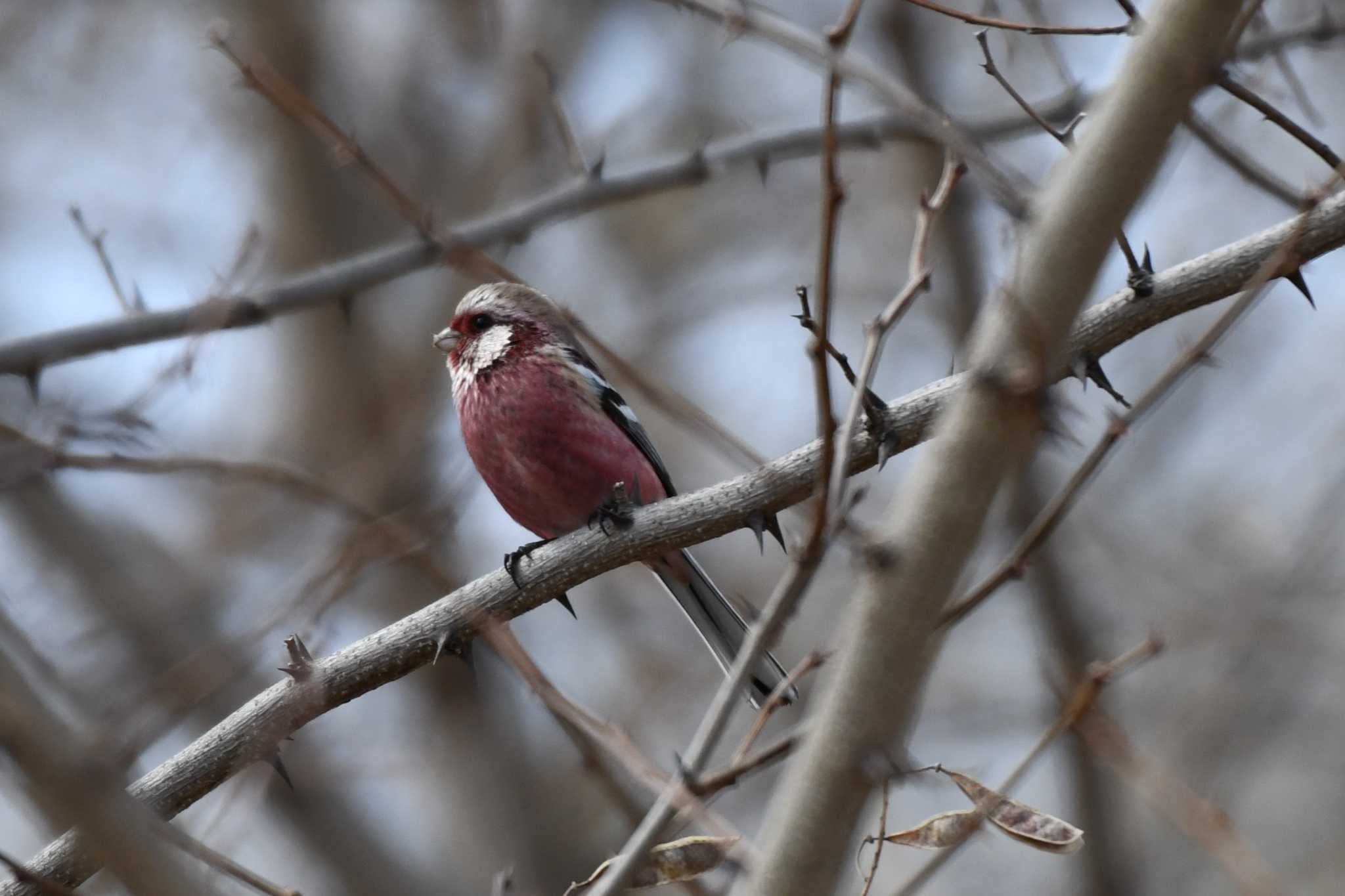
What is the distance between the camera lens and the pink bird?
5664mm

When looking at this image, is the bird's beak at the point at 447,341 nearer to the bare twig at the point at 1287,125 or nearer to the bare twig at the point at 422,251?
the bare twig at the point at 422,251

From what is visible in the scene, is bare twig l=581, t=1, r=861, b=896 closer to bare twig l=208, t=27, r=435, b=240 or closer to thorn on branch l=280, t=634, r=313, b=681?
thorn on branch l=280, t=634, r=313, b=681

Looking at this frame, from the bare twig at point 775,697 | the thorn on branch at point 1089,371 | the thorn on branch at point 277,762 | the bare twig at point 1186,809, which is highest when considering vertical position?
the thorn on branch at point 277,762

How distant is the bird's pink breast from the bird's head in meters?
0.15

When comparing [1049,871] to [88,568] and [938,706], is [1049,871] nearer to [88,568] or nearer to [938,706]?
[938,706]

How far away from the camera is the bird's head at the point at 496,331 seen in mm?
6336

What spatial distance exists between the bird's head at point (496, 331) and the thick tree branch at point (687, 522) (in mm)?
2526

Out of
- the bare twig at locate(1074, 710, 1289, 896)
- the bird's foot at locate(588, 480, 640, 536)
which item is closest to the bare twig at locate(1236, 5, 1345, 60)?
the bird's foot at locate(588, 480, 640, 536)

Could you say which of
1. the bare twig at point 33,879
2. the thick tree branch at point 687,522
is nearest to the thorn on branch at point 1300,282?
the thick tree branch at point 687,522

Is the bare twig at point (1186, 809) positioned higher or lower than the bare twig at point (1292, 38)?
lower

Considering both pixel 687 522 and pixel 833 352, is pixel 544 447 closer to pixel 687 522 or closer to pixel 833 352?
pixel 687 522

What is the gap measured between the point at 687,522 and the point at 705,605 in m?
1.99

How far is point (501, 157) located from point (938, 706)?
5718 millimetres

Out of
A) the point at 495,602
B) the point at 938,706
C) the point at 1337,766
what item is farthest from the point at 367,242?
the point at 1337,766
